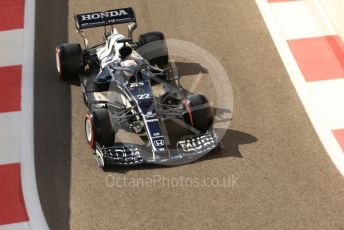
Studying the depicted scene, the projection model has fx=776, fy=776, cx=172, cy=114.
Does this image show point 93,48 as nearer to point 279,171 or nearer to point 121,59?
point 121,59

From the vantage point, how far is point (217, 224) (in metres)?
9.81

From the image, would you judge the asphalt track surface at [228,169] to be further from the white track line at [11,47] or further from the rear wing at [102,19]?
the rear wing at [102,19]

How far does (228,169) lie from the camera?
10844 mm

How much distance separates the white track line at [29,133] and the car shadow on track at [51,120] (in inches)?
2.9

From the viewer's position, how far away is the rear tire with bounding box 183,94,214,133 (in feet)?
A: 36.2

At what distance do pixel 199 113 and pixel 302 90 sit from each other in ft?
7.70

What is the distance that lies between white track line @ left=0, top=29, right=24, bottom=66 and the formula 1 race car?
1301mm

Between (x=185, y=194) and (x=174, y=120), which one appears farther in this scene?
(x=174, y=120)

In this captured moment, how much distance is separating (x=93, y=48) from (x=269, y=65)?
3019 millimetres

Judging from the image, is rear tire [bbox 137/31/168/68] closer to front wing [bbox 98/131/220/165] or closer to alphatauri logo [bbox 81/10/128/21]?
alphatauri logo [bbox 81/10/128/21]

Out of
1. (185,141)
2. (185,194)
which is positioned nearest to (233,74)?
(185,141)

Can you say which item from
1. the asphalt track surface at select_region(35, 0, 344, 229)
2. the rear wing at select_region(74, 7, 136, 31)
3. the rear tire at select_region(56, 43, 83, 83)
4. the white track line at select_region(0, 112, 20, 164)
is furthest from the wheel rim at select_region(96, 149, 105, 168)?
the rear wing at select_region(74, 7, 136, 31)

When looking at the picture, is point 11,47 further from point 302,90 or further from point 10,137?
point 302,90

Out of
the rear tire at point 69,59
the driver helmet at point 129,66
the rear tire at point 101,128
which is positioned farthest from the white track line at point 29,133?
the driver helmet at point 129,66
